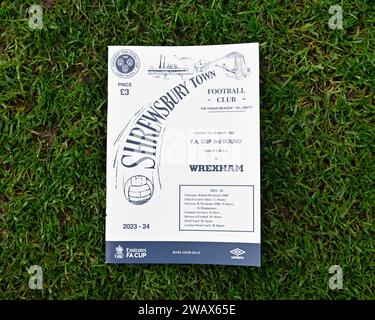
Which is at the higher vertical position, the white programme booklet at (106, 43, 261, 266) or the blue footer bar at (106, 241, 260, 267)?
the white programme booklet at (106, 43, 261, 266)

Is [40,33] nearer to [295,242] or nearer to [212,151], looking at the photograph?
[212,151]

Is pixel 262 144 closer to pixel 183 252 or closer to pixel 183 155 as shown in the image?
pixel 183 155

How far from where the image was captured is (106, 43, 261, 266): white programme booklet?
1301mm

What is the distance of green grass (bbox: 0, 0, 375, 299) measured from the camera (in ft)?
4.27

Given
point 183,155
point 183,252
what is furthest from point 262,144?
point 183,252

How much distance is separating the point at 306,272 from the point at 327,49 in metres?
0.59

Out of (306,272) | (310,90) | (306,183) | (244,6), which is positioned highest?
(244,6)

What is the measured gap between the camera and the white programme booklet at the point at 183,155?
4.27ft

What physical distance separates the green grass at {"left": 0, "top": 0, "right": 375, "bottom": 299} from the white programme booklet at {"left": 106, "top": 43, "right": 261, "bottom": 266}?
1.3 inches

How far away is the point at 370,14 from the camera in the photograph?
4.33ft

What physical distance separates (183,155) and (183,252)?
0.25 metres

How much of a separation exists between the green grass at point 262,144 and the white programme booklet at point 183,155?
0.03 metres

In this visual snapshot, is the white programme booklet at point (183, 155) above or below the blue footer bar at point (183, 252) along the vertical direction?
above
